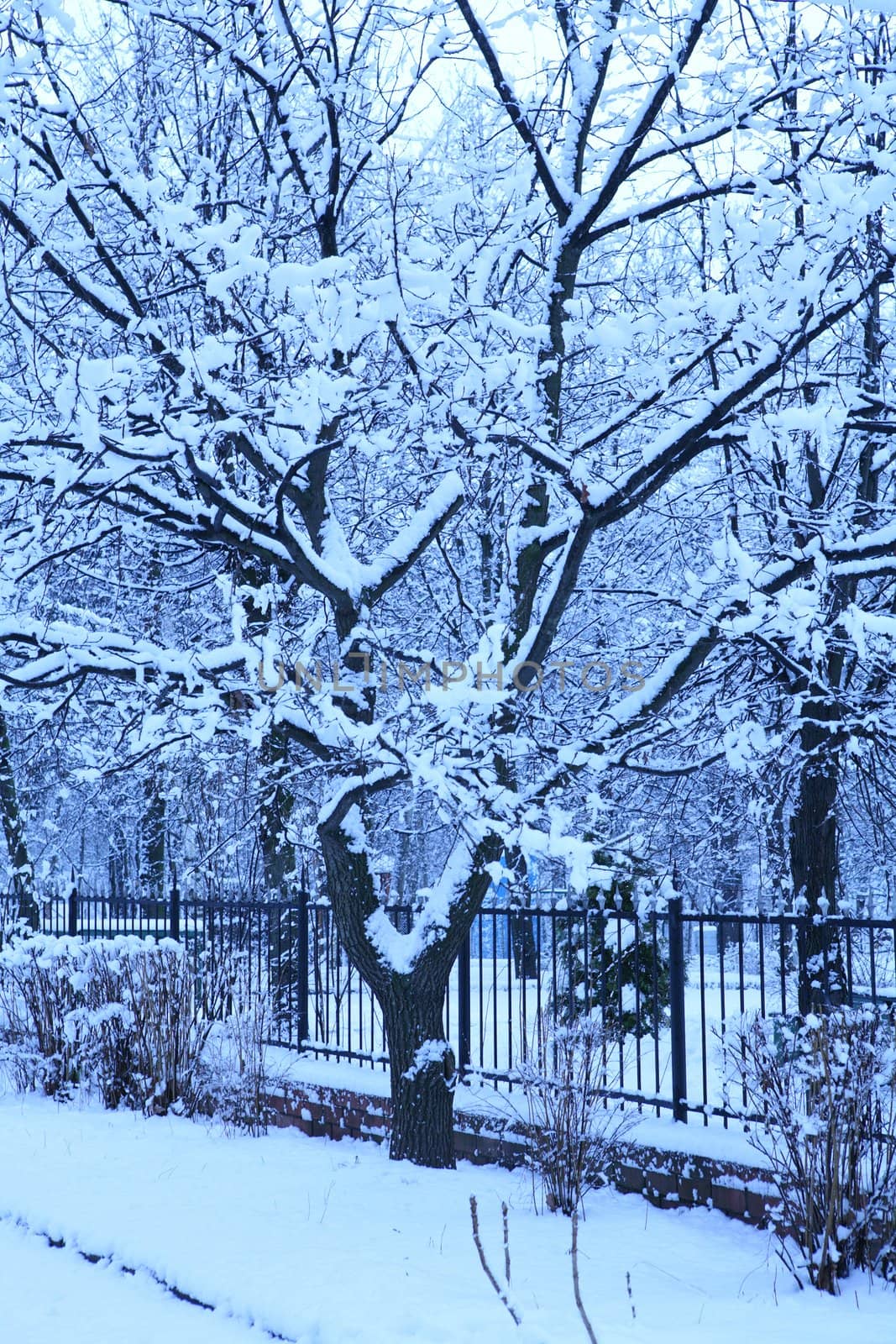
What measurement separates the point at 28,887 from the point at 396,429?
11.2 m

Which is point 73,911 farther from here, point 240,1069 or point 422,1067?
point 422,1067

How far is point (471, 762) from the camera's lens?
6102 millimetres

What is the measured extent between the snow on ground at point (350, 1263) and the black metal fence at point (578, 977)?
876 millimetres

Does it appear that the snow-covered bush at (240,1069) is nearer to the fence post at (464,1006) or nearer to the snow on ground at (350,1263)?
the snow on ground at (350,1263)

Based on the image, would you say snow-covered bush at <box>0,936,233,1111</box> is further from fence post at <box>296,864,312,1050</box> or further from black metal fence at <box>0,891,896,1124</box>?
fence post at <box>296,864,312,1050</box>

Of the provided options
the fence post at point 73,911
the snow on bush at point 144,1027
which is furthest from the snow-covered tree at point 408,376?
the fence post at point 73,911

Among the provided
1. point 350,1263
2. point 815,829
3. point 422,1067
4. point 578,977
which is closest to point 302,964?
point 578,977

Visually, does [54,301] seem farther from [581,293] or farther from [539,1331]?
[539,1331]

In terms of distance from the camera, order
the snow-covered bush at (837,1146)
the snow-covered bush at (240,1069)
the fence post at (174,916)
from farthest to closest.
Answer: the fence post at (174,916)
the snow-covered bush at (240,1069)
the snow-covered bush at (837,1146)

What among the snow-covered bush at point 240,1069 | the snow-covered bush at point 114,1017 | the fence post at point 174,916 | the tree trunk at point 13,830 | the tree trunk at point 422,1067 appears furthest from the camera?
the tree trunk at point 13,830

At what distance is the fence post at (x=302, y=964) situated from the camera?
10.2m

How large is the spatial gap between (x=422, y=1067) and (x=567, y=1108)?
103 cm
